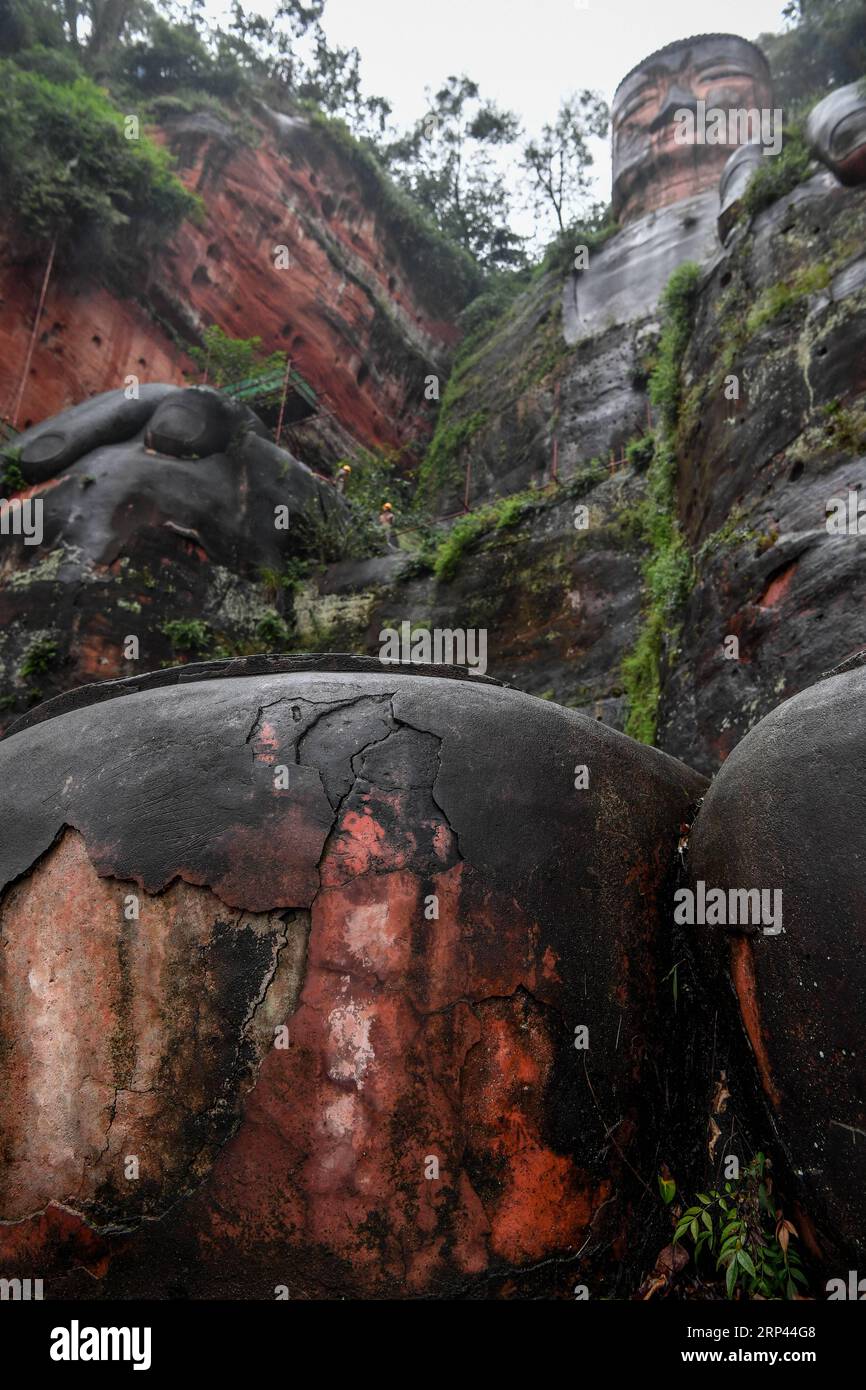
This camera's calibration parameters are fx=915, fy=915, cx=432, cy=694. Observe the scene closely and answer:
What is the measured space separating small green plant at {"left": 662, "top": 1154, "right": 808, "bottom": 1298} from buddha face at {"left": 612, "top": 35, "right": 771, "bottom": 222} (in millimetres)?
19942

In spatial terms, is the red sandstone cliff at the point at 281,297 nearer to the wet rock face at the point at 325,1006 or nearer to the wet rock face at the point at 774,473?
the wet rock face at the point at 774,473

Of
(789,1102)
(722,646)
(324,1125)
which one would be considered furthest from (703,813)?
(722,646)

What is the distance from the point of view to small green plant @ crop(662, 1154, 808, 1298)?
2.31m

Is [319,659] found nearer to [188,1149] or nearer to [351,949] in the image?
[351,949]

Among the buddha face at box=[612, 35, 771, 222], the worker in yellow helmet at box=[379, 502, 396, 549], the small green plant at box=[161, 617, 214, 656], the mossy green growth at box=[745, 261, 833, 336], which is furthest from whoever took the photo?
the buddha face at box=[612, 35, 771, 222]

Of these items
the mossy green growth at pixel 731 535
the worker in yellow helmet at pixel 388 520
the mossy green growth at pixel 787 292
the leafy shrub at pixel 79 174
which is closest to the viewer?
the mossy green growth at pixel 731 535

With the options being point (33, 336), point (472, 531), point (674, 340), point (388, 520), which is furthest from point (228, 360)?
point (674, 340)

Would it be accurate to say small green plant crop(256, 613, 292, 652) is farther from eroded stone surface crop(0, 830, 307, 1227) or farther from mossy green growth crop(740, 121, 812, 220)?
eroded stone surface crop(0, 830, 307, 1227)

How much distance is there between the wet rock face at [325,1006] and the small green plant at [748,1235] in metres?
0.19

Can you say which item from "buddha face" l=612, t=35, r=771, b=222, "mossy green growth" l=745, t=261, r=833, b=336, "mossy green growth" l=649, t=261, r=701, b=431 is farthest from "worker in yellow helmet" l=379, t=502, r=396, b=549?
"buddha face" l=612, t=35, r=771, b=222

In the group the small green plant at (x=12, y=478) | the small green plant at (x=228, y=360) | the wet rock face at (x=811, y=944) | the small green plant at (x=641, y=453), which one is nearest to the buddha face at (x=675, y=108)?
the small green plant at (x=228, y=360)

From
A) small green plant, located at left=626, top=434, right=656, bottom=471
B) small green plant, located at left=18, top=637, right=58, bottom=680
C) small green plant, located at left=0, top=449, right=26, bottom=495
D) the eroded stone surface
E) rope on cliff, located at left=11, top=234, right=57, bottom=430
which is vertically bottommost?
the eroded stone surface

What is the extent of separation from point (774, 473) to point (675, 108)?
17.0 meters

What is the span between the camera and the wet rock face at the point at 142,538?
906 centimetres
